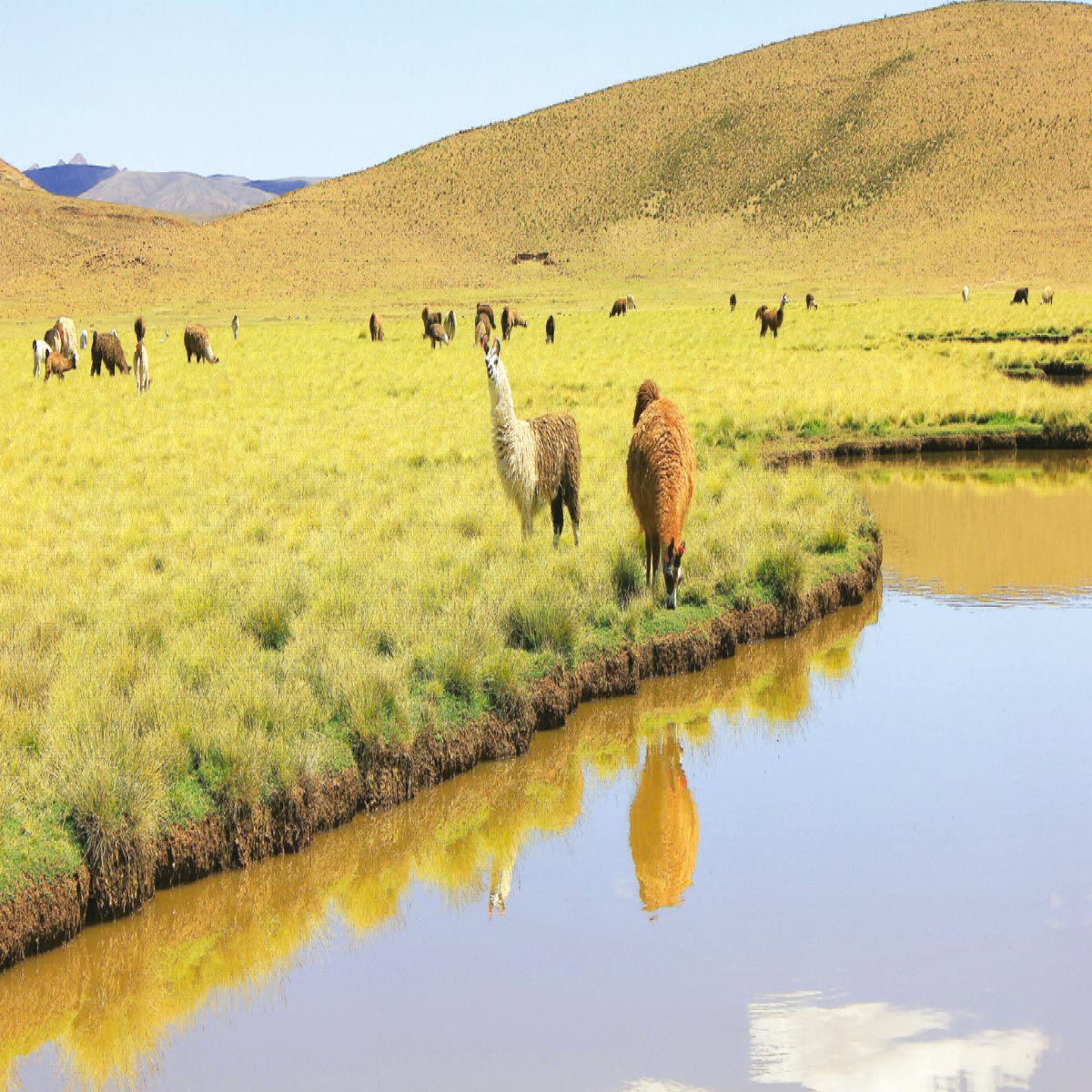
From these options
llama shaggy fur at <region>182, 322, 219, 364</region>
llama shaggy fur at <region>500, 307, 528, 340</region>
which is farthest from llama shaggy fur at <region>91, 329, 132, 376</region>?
llama shaggy fur at <region>500, 307, 528, 340</region>

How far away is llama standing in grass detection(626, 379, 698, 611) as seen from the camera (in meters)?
9.86

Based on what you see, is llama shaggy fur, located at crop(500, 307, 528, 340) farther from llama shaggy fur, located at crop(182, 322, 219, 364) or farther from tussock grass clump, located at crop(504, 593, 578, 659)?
tussock grass clump, located at crop(504, 593, 578, 659)

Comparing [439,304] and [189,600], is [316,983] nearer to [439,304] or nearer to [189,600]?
[189,600]

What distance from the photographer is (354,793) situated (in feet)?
24.2

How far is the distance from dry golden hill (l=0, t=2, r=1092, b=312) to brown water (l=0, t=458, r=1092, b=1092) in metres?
69.4

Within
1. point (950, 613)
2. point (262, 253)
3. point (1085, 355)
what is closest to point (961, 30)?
point (262, 253)

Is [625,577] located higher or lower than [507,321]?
lower

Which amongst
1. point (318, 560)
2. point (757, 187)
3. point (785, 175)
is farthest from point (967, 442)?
point (785, 175)

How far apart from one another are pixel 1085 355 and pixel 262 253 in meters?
79.5

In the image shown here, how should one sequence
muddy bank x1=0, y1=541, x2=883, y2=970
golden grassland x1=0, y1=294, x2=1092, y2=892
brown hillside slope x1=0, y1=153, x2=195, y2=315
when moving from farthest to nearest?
brown hillside slope x1=0, y1=153, x2=195, y2=315 < golden grassland x1=0, y1=294, x2=1092, y2=892 < muddy bank x1=0, y1=541, x2=883, y2=970

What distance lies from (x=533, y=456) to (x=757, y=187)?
9585 cm

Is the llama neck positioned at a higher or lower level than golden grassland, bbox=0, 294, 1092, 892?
higher

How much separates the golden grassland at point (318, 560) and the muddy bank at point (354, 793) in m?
0.10

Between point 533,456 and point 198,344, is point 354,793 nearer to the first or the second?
point 533,456
